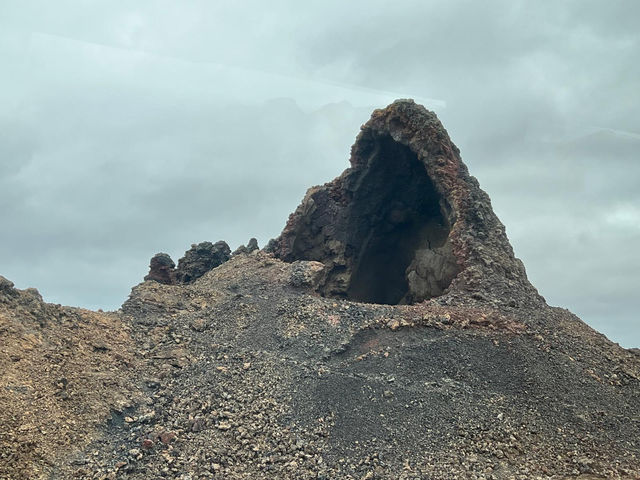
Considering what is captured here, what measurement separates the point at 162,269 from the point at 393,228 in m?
16.1

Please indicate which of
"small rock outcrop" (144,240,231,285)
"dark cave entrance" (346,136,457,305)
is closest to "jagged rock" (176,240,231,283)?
"small rock outcrop" (144,240,231,285)

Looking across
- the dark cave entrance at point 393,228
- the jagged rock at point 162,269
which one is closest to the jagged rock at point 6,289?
the dark cave entrance at point 393,228

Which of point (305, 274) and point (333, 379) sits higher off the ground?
point (305, 274)

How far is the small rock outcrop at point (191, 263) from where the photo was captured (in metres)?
35.3

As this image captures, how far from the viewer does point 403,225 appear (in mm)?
31484

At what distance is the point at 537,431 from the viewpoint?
13.5m

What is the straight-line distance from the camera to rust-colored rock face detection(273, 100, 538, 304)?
23.5m

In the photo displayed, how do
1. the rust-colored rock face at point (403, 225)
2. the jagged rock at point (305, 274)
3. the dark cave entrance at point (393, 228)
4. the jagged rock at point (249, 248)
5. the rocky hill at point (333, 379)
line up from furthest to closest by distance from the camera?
the jagged rock at point (249, 248)
the dark cave entrance at point (393, 228)
the jagged rock at point (305, 274)
the rust-colored rock face at point (403, 225)
the rocky hill at point (333, 379)

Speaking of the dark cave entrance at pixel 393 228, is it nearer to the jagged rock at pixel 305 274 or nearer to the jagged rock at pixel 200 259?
the jagged rock at pixel 305 274

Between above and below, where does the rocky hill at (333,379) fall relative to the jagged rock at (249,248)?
below

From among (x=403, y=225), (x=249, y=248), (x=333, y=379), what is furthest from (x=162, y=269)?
(x=333, y=379)

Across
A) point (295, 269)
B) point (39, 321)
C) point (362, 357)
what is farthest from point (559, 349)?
point (39, 321)

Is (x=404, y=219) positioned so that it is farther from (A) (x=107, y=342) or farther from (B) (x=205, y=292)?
(A) (x=107, y=342)

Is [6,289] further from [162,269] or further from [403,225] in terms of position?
[403,225]
